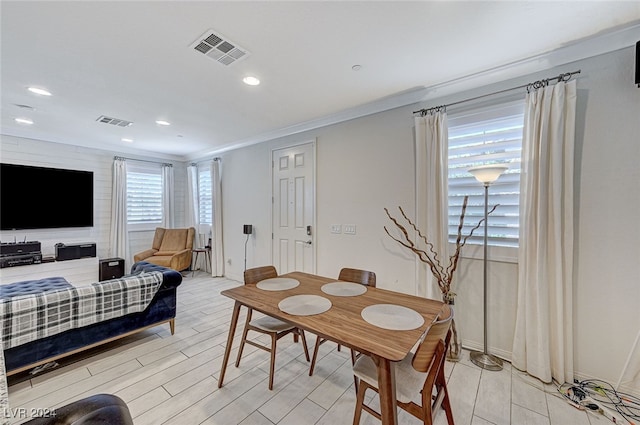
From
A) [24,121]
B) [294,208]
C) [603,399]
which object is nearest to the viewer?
[603,399]

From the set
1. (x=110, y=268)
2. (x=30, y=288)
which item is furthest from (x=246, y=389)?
(x=110, y=268)

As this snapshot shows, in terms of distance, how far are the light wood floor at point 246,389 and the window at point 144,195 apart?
342cm

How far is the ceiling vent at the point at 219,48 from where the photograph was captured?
1859mm

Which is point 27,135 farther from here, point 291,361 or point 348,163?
point 291,361

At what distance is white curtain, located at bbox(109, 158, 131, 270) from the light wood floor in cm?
292

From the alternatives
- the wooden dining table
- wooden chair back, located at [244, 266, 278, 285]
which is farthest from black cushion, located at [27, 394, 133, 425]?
wooden chair back, located at [244, 266, 278, 285]

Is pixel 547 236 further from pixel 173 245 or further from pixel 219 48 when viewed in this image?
pixel 173 245

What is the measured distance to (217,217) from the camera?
16.9ft

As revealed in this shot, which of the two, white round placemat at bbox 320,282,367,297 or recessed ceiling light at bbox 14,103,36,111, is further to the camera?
recessed ceiling light at bbox 14,103,36,111

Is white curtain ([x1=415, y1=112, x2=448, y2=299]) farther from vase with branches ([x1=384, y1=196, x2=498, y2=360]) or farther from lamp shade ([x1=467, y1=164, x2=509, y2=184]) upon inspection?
lamp shade ([x1=467, y1=164, x2=509, y2=184])

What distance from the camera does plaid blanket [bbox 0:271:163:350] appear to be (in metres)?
1.83

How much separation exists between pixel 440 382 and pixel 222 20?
8.69 ft

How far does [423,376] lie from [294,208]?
2.84m

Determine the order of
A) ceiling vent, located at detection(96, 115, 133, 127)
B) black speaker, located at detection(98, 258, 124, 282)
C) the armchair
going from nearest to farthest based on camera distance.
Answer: ceiling vent, located at detection(96, 115, 133, 127), black speaker, located at detection(98, 258, 124, 282), the armchair
